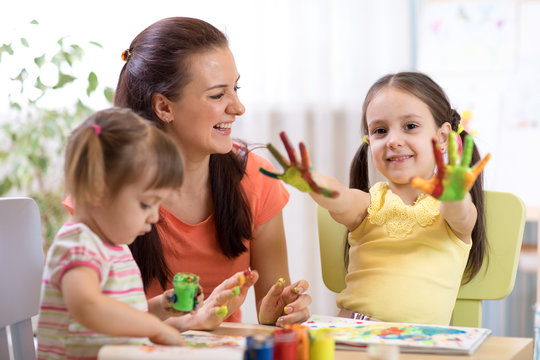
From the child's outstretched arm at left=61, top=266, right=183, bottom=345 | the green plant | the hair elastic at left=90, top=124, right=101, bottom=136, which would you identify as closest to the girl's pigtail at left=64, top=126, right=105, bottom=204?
the hair elastic at left=90, top=124, right=101, bottom=136

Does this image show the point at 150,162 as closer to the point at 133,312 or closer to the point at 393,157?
the point at 133,312

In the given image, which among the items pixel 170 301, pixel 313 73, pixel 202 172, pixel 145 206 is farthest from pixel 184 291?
pixel 313 73

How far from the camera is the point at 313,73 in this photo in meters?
2.71

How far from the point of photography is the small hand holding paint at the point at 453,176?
0.97 meters

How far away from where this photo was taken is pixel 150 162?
92cm

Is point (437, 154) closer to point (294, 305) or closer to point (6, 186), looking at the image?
point (294, 305)

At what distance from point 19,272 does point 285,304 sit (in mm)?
494

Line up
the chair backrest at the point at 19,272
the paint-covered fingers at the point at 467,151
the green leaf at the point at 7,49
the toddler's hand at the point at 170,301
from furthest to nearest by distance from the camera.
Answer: the green leaf at the point at 7,49
the chair backrest at the point at 19,272
the toddler's hand at the point at 170,301
the paint-covered fingers at the point at 467,151

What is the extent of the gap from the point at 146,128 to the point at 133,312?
27 cm

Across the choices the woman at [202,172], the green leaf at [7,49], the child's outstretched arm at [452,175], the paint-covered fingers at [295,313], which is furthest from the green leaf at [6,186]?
the child's outstretched arm at [452,175]

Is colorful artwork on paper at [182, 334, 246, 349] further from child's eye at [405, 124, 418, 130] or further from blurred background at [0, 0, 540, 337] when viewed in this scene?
blurred background at [0, 0, 540, 337]

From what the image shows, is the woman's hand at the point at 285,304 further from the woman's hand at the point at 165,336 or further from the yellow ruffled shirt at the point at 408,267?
the woman's hand at the point at 165,336

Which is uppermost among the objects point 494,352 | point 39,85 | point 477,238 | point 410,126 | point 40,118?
point 39,85

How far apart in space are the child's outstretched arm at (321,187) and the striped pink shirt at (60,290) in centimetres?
27
